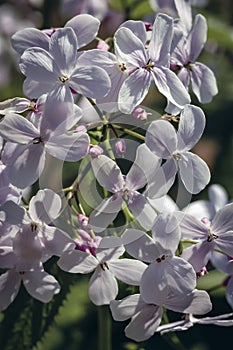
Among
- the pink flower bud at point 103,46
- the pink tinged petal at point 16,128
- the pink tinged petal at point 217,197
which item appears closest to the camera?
the pink tinged petal at point 16,128

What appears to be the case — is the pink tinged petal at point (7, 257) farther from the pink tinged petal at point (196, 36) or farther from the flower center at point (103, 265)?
the pink tinged petal at point (196, 36)

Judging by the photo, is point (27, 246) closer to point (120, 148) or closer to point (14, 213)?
point (14, 213)

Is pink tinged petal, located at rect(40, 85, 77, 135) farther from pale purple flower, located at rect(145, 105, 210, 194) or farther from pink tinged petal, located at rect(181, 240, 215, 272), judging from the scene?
pink tinged petal, located at rect(181, 240, 215, 272)

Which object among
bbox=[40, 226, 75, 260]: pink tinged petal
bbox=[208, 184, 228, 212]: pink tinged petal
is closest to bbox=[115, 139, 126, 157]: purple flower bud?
bbox=[40, 226, 75, 260]: pink tinged petal

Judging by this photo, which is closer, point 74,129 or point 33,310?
point 74,129

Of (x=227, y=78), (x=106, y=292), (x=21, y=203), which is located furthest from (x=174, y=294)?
(x=227, y=78)

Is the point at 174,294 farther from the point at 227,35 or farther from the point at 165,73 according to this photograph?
the point at 227,35

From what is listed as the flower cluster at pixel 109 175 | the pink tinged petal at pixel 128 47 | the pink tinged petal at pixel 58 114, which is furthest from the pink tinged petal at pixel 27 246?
the pink tinged petal at pixel 128 47
